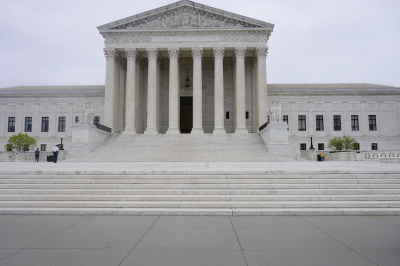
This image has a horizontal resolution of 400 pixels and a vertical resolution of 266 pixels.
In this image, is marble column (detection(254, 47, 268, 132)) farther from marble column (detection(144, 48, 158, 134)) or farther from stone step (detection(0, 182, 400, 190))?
stone step (detection(0, 182, 400, 190))

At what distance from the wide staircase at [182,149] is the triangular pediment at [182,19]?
14.8 m

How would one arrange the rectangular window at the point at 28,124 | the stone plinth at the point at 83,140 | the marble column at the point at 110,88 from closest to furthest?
the stone plinth at the point at 83,140 < the marble column at the point at 110,88 < the rectangular window at the point at 28,124

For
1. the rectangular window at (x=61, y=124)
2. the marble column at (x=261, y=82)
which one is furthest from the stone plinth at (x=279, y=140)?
the rectangular window at (x=61, y=124)

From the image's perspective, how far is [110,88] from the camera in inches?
1591

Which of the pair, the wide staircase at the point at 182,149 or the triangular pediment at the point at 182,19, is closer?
the wide staircase at the point at 182,149

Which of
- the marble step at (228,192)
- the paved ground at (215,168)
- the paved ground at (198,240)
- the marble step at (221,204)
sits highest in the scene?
the paved ground at (215,168)

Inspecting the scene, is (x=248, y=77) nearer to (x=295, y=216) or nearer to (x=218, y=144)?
(x=218, y=144)

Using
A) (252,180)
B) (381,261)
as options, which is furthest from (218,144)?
(381,261)

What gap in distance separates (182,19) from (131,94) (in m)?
12.1

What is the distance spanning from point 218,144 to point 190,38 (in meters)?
15.8

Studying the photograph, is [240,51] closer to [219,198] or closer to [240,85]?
[240,85]

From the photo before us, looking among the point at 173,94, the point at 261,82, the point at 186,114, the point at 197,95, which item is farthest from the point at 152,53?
the point at 261,82

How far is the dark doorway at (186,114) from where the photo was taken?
47.3 metres

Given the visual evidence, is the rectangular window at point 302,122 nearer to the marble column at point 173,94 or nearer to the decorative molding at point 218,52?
the decorative molding at point 218,52
